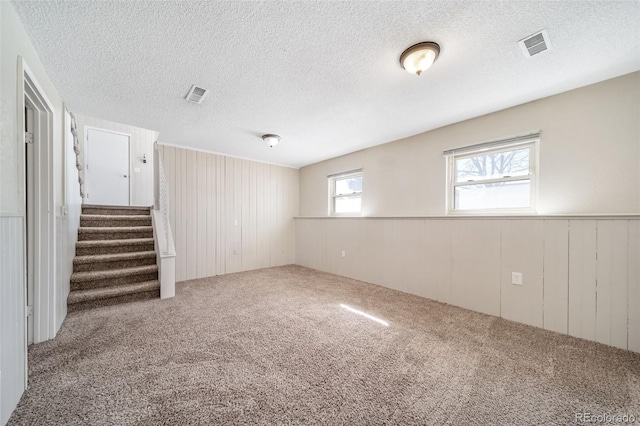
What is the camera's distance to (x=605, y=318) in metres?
1.95

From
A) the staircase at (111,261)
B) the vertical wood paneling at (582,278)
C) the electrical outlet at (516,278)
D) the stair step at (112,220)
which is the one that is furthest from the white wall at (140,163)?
the vertical wood paneling at (582,278)

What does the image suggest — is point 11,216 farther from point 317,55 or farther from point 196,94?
point 317,55

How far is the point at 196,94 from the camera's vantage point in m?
2.31

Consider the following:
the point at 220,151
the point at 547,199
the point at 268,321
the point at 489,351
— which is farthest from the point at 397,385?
the point at 220,151

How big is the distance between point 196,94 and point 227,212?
254 cm

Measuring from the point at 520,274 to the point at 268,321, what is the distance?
2.64m

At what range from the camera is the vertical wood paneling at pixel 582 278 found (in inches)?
79.1

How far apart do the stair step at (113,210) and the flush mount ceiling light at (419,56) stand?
178 inches

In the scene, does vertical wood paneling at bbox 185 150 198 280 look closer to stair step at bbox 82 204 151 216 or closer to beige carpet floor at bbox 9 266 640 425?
stair step at bbox 82 204 151 216

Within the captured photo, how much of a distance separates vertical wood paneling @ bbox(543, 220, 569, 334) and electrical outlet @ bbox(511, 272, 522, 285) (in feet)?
0.61

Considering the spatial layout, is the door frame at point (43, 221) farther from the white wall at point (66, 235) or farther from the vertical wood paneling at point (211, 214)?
the vertical wood paneling at point (211, 214)

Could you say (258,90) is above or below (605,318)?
above

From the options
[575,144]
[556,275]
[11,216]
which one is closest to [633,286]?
[556,275]

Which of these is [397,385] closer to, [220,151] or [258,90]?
[258,90]
